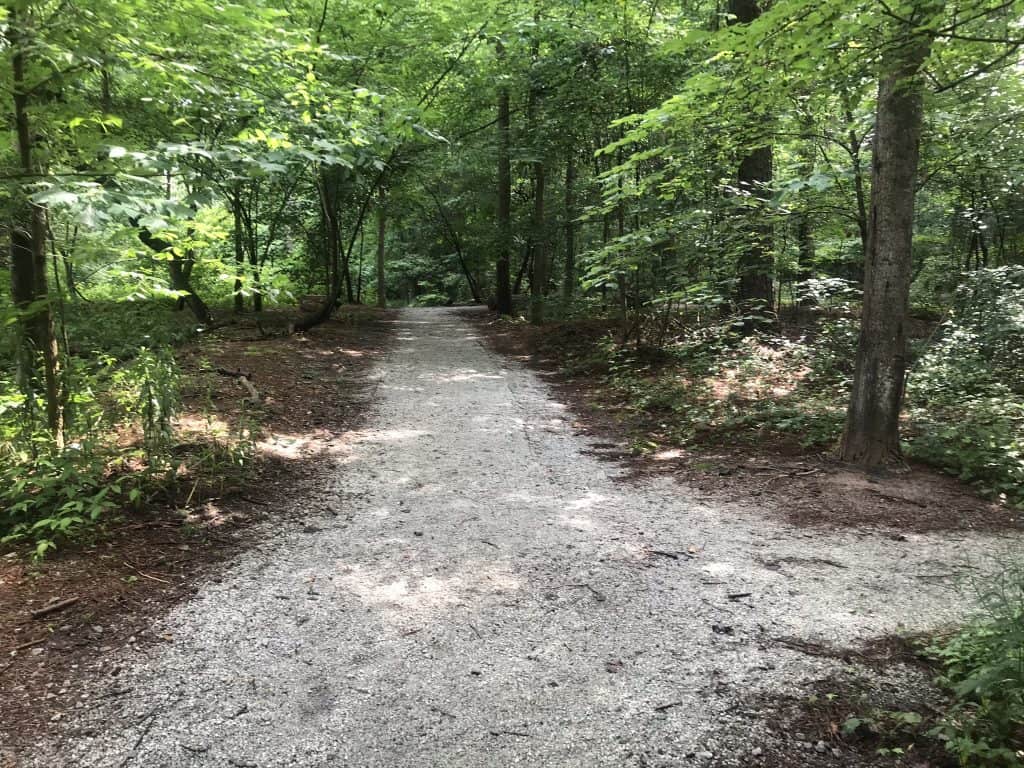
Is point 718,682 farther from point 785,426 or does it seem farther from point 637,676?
point 785,426

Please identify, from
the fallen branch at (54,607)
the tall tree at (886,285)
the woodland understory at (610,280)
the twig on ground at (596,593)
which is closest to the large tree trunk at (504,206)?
the woodland understory at (610,280)

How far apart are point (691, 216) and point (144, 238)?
6.49m

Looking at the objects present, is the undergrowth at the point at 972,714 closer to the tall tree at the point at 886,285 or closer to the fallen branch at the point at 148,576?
the tall tree at the point at 886,285

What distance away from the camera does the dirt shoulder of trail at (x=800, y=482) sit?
475 centimetres

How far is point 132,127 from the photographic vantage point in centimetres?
584

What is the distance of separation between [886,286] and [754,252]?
4080 millimetres

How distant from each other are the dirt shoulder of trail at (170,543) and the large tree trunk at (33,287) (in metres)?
0.92

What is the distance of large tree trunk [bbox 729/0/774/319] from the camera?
29.8ft

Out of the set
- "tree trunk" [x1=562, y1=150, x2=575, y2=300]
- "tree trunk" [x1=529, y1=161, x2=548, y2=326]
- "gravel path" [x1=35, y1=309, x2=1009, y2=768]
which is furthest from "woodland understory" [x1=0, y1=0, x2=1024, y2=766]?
"tree trunk" [x1=529, y1=161, x2=548, y2=326]

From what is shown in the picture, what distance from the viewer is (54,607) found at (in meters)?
3.24

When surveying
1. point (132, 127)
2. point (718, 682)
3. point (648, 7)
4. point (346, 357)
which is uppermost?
point (648, 7)

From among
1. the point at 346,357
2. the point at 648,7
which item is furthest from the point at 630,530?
the point at 648,7

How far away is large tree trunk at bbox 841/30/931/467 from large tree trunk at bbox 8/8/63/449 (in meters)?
6.56

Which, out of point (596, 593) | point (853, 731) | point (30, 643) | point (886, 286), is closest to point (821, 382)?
point (886, 286)
